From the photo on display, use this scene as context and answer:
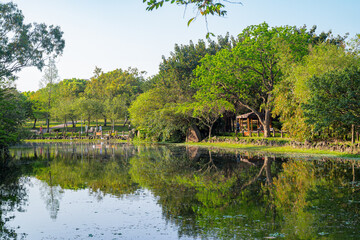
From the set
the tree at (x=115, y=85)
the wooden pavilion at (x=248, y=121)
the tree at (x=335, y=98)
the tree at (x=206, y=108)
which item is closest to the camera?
the tree at (x=335, y=98)

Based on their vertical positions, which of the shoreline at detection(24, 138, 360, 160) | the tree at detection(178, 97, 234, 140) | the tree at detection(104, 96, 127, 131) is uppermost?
the tree at detection(104, 96, 127, 131)

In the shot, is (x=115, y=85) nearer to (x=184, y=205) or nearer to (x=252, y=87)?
(x=252, y=87)

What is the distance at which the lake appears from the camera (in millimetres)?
7695

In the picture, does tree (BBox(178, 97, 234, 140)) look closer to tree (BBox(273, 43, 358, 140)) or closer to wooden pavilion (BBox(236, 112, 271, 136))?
wooden pavilion (BBox(236, 112, 271, 136))

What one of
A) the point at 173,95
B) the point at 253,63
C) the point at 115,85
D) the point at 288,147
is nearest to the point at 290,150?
the point at 288,147

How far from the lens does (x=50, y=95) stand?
8694cm

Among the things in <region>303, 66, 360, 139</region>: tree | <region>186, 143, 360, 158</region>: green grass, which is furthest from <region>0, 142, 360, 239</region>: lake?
<region>186, 143, 360, 158</region>: green grass

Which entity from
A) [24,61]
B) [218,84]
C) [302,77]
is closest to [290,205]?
[302,77]

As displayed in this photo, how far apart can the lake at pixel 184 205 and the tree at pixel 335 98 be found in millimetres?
8331

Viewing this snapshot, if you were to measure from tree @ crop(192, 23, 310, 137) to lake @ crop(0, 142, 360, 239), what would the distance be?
23.1 metres

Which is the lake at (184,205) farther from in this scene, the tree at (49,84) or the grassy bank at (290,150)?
the tree at (49,84)

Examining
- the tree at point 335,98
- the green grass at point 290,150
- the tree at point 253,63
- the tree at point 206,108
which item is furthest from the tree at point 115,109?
the tree at point 335,98

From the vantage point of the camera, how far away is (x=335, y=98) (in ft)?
82.8

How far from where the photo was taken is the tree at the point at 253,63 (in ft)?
124
